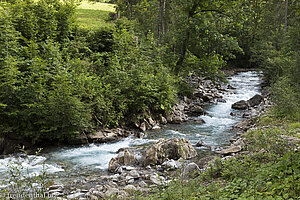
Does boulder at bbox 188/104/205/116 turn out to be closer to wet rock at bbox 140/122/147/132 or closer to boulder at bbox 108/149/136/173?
wet rock at bbox 140/122/147/132

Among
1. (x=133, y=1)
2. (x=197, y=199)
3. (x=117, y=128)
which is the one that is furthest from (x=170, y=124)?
(x=133, y=1)

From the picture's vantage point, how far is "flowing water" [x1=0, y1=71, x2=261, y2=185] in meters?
7.02

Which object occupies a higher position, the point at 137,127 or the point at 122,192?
the point at 122,192

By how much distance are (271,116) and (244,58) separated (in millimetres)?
25602

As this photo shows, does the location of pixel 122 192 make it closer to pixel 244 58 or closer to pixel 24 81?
pixel 24 81

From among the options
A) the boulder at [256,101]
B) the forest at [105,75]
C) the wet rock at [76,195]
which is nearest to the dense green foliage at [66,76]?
the forest at [105,75]

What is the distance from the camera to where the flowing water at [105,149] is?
7023 mm

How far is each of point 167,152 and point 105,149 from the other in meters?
2.47

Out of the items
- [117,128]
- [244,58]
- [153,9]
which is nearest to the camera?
[117,128]

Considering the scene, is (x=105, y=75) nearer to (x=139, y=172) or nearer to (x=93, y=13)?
(x=139, y=172)

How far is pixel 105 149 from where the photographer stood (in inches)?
349

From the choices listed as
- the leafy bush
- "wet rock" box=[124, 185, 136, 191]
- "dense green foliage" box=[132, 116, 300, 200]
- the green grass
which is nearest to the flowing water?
"wet rock" box=[124, 185, 136, 191]

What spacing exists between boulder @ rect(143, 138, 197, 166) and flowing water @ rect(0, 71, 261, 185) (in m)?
0.67

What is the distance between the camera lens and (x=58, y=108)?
866 centimetres
